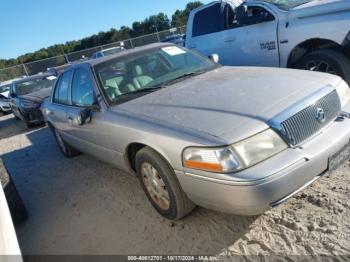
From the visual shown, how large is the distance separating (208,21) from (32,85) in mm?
7398

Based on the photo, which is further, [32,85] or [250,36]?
[32,85]

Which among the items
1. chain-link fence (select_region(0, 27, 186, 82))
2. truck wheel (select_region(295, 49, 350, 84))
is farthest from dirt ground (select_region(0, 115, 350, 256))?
chain-link fence (select_region(0, 27, 186, 82))

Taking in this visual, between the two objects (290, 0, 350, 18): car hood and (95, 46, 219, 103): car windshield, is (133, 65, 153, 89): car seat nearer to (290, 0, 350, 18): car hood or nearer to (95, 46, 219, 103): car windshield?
(95, 46, 219, 103): car windshield

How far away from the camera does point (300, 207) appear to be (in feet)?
9.59

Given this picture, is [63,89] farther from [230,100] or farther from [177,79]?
[230,100]

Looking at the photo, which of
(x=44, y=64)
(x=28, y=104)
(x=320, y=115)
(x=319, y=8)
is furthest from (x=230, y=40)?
(x=44, y=64)

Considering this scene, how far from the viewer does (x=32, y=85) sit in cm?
1149

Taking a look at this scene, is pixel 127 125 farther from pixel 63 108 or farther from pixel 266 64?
pixel 266 64

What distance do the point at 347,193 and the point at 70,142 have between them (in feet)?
12.5

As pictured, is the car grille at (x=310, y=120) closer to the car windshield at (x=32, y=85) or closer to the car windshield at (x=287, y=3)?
the car windshield at (x=287, y=3)

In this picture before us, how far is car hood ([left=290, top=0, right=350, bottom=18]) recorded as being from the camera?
4.54 meters

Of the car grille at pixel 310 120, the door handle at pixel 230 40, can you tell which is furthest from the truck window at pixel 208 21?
the car grille at pixel 310 120

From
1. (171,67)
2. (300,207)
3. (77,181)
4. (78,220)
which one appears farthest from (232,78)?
(77,181)

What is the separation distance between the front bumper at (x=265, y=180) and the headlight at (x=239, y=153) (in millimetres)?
47
